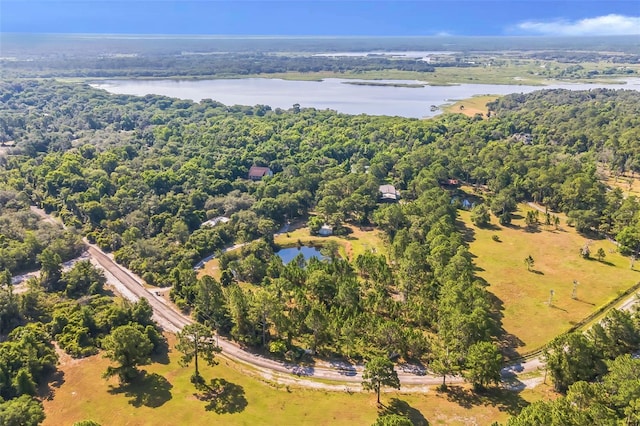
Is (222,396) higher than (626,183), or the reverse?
(626,183)

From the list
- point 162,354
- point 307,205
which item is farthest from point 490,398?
point 307,205

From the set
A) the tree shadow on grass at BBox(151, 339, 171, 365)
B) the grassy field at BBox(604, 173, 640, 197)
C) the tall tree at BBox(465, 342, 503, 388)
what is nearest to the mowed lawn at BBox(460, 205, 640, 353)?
the tall tree at BBox(465, 342, 503, 388)

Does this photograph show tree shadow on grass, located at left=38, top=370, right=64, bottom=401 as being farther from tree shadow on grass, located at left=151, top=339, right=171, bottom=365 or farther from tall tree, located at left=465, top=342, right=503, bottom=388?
tall tree, located at left=465, top=342, right=503, bottom=388

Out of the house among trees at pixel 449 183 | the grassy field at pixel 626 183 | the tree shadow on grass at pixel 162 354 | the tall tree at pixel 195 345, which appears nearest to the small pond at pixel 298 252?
the tree shadow on grass at pixel 162 354

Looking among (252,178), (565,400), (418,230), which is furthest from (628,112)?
(565,400)

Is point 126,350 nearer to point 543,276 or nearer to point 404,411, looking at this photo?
point 404,411

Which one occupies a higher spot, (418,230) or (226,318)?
(418,230)

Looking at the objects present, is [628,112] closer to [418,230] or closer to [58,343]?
[418,230]
